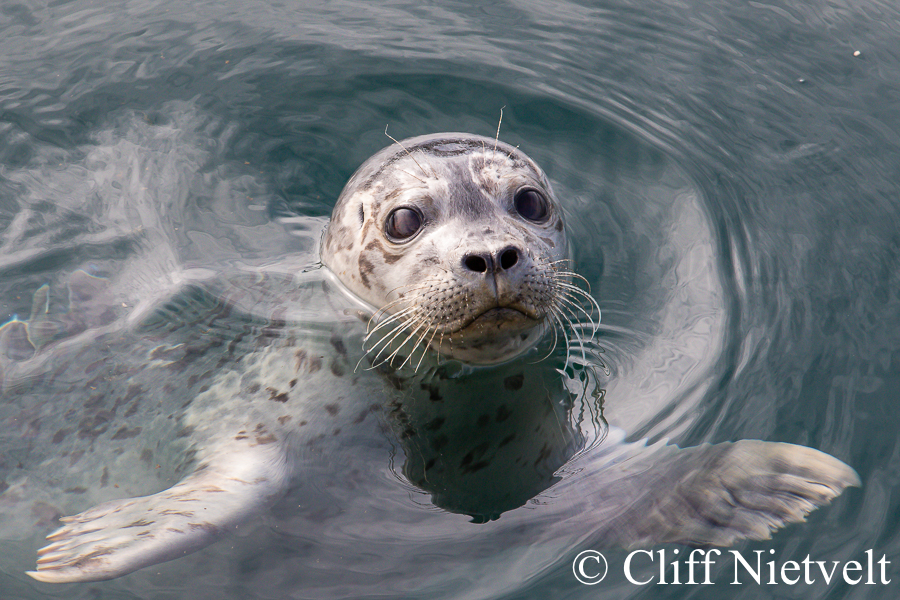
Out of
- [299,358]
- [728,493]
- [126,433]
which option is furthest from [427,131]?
[728,493]

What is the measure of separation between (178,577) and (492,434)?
1297 mm

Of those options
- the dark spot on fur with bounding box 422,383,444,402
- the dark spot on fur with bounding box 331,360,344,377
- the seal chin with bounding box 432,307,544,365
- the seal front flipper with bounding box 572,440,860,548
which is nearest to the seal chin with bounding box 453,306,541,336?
the seal chin with bounding box 432,307,544,365

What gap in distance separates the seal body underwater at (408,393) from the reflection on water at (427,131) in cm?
3

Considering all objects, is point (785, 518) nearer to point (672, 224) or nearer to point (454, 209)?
point (454, 209)

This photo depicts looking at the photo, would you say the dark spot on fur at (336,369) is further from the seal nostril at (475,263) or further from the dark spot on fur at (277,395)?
the seal nostril at (475,263)

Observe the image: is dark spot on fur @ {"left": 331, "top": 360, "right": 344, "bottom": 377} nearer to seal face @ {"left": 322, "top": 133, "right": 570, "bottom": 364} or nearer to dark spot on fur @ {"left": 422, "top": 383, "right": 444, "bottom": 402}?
seal face @ {"left": 322, "top": 133, "right": 570, "bottom": 364}

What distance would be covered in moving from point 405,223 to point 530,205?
523 mm

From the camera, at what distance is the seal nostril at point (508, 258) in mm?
2850

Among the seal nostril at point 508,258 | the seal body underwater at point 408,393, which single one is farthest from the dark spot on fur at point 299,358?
the seal nostril at point 508,258

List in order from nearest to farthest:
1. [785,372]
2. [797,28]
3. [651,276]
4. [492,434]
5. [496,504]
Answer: [496,504] < [492,434] < [785,372] < [651,276] < [797,28]

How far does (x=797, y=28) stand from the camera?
5.45 m

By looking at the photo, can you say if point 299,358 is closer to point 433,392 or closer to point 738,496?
point 433,392

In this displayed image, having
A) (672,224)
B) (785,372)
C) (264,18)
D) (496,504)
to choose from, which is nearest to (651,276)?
(672,224)

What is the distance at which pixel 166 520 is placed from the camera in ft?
8.96
